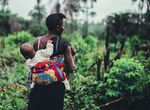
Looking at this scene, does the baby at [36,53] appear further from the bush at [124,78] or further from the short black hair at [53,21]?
the bush at [124,78]

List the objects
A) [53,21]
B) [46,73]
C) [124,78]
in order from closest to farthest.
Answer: [46,73], [53,21], [124,78]

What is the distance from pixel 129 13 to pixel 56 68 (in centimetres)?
3159

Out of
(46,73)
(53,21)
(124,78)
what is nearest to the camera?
(46,73)

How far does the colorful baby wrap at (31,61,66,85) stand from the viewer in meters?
4.25

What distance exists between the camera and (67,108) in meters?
7.53

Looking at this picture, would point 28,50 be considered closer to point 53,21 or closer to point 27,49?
point 27,49

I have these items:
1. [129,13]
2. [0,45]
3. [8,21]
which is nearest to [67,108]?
[0,45]

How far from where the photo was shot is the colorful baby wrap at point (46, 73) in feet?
14.0

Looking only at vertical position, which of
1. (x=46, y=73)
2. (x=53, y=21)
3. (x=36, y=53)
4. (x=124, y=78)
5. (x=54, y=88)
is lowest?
(x=124, y=78)

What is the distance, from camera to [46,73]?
4.25 metres

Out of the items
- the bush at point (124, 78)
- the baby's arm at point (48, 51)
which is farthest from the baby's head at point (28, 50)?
the bush at point (124, 78)

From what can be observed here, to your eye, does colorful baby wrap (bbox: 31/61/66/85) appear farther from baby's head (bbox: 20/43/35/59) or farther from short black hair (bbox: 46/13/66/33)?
short black hair (bbox: 46/13/66/33)

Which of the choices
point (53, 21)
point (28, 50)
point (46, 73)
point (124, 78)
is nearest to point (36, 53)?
point (28, 50)

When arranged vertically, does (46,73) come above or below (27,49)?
below
